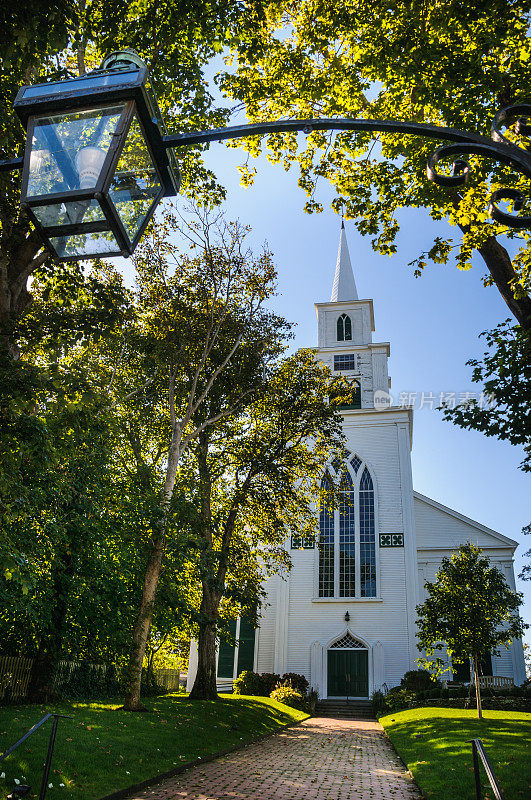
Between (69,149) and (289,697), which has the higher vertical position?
(69,149)

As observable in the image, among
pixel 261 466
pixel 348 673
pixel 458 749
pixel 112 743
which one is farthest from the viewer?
pixel 348 673

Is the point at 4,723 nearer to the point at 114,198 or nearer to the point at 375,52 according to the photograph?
the point at 114,198

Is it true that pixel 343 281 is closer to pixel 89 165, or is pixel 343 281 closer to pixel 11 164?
pixel 11 164

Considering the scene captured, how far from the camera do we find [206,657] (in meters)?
18.8

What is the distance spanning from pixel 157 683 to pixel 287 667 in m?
6.51

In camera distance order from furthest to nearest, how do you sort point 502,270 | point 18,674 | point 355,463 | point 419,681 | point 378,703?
1. point 355,463
2. point 419,681
3. point 378,703
4. point 18,674
5. point 502,270

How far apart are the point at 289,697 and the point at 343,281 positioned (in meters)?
26.8

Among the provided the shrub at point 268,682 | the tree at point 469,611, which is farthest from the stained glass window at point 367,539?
the tree at point 469,611

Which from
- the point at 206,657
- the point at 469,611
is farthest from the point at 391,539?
the point at 206,657

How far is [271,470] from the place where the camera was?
19859mm

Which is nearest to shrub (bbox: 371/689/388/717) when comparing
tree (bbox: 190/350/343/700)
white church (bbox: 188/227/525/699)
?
white church (bbox: 188/227/525/699)

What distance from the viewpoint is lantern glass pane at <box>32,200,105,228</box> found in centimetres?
257

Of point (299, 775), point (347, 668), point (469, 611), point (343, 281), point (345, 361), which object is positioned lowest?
point (299, 775)

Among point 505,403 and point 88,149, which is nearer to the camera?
point 88,149
